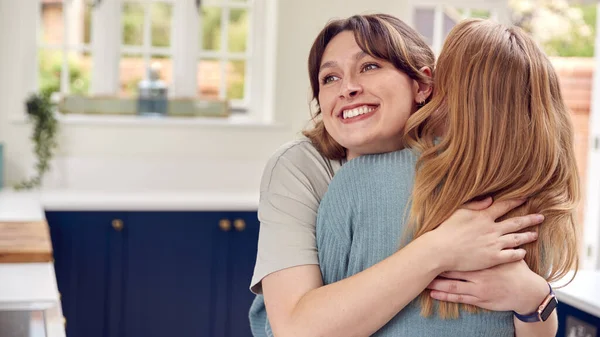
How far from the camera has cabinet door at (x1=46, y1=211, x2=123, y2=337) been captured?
13.7 feet

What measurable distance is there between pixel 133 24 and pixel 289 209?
3449 mm

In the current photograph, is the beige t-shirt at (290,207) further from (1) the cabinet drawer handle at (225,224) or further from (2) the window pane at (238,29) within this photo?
(2) the window pane at (238,29)

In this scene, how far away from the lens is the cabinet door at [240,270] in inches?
173

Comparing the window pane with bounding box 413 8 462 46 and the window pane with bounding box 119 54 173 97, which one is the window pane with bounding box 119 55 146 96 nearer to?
the window pane with bounding box 119 54 173 97

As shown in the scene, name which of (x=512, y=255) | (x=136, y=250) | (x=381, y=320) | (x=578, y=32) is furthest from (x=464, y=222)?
(x=578, y=32)

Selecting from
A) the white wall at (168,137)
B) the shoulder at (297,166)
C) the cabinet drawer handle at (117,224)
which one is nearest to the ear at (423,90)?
the shoulder at (297,166)

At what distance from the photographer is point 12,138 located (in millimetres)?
4527

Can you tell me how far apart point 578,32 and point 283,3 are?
720 cm

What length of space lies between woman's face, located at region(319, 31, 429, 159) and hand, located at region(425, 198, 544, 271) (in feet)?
0.78

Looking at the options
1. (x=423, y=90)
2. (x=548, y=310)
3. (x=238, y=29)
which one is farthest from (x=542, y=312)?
(x=238, y=29)

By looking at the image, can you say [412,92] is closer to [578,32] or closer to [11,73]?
[11,73]

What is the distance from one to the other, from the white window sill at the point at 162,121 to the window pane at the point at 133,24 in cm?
45

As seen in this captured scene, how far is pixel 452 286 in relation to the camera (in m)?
1.54

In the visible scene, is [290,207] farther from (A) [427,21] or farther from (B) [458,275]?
(A) [427,21]
